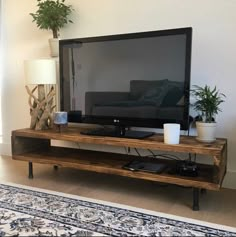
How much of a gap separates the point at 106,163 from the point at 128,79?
27.7 inches

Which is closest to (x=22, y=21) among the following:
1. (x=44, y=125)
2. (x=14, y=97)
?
(x=14, y=97)

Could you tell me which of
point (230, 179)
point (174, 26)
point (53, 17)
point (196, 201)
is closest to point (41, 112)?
point (53, 17)

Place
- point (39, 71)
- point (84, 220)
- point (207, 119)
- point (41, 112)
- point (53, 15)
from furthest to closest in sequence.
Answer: point (53, 15)
point (41, 112)
point (39, 71)
point (207, 119)
point (84, 220)

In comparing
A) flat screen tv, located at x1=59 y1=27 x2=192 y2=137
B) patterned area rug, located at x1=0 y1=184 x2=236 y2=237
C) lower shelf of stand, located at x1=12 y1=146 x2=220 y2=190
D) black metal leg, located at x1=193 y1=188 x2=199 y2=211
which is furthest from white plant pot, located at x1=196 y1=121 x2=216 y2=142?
patterned area rug, located at x1=0 y1=184 x2=236 y2=237

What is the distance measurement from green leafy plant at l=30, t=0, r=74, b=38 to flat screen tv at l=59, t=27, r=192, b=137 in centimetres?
36

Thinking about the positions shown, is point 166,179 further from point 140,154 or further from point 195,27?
point 195,27

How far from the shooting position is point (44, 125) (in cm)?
264

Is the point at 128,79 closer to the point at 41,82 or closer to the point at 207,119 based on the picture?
the point at 207,119

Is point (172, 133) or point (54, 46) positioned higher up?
point (54, 46)

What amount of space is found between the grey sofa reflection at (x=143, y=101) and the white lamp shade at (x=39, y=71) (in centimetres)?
40

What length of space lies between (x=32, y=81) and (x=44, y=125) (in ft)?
1.34

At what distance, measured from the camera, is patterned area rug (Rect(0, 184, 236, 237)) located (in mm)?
1646

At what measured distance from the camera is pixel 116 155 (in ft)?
8.50

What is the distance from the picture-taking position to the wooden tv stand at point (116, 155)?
1.91m
